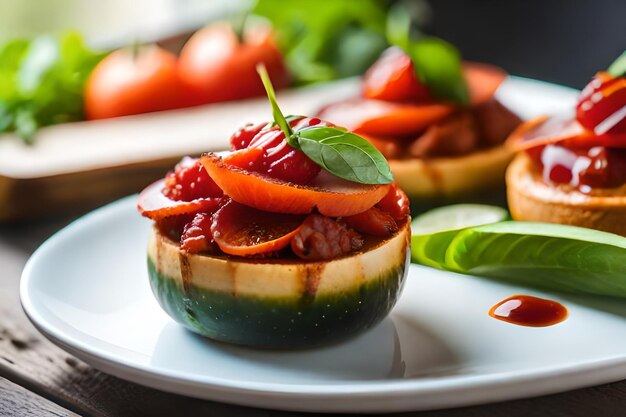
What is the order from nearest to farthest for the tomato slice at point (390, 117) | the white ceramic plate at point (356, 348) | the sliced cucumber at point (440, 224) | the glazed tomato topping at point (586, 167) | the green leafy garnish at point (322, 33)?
1. the white ceramic plate at point (356, 348)
2. the sliced cucumber at point (440, 224)
3. the glazed tomato topping at point (586, 167)
4. the tomato slice at point (390, 117)
5. the green leafy garnish at point (322, 33)

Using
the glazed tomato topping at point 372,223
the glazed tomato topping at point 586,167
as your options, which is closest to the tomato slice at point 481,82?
the glazed tomato topping at point 586,167

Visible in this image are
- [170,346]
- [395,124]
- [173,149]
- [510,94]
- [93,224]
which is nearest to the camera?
[170,346]

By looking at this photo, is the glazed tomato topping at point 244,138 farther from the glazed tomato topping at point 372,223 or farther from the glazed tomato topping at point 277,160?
the glazed tomato topping at point 372,223

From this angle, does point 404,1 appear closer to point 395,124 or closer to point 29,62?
point 29,62

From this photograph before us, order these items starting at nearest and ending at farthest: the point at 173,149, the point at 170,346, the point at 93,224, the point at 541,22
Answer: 1. the point at 170,346
2. the point at 93,224
3. the point at 173,149
4. the point at 541,22

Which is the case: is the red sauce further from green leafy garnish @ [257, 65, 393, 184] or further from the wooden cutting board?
the wooden cutting board

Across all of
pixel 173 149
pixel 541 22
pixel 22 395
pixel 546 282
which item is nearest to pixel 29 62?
pixel 173 149
